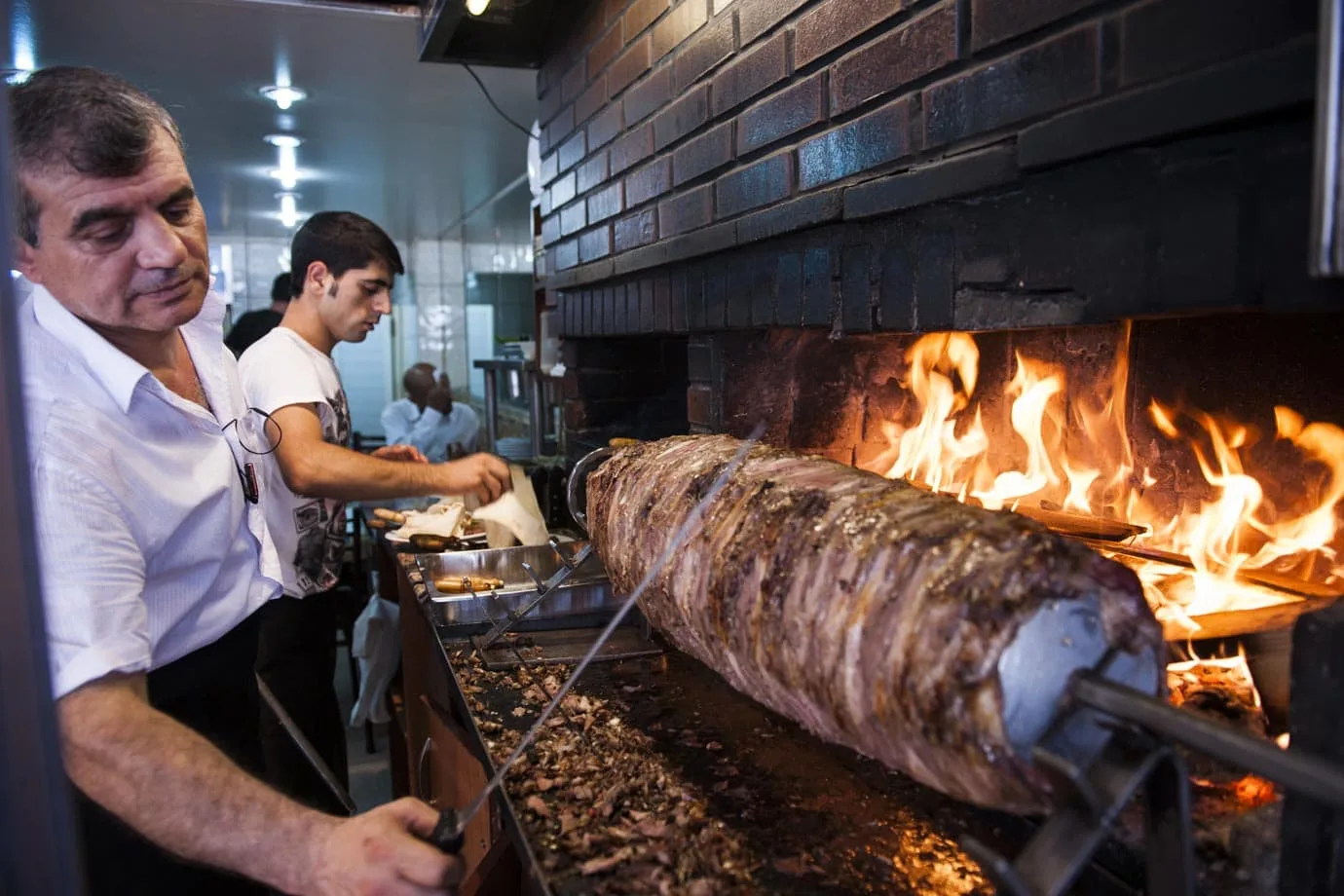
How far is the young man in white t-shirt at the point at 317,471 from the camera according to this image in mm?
3113

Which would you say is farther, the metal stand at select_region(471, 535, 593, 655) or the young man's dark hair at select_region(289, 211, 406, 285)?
the young man's dark hair at select_region(289, 211, 406, 285)

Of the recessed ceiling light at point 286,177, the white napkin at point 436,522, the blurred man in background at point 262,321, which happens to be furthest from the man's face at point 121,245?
the recessed ceiling light at point 286,177

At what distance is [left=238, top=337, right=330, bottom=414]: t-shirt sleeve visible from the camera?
3.32 m

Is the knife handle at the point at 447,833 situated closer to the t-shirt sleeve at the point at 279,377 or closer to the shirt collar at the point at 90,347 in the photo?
the shirt collar at the point at 90,347

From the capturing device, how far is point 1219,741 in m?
0.89

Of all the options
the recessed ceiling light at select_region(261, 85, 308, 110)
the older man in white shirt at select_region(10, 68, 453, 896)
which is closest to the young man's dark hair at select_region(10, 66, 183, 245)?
the older man in white shirt at select_region(10, 68, 453, 896)

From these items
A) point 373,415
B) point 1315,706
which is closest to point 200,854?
point 1315,706

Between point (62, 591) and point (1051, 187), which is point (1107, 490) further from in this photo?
point (62, 591)

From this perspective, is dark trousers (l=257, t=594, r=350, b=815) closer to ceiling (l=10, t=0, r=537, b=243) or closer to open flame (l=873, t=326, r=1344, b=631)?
ceiling (l=10, t=0, r=537, b=243)

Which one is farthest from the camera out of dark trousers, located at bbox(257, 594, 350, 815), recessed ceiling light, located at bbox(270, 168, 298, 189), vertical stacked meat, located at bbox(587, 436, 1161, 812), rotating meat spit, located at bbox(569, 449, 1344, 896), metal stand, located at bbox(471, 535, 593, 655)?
recessed ceiling light, located at bbox(270, 168, 298, 189)

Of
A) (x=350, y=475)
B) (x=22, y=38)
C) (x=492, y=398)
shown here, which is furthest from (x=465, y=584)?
(x=492, y=398)

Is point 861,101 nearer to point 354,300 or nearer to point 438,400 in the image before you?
point 354,300

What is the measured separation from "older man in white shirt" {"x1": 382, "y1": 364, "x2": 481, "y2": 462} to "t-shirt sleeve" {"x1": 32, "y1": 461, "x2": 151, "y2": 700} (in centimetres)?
763

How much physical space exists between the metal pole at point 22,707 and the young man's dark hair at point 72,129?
32.7 inches
